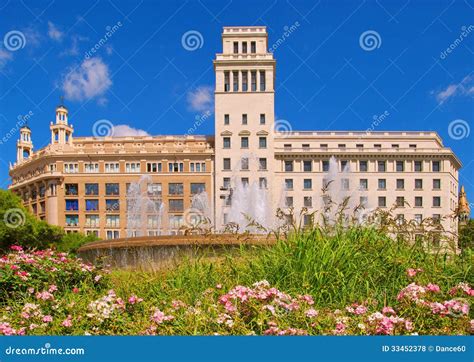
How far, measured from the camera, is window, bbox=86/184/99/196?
6125cm

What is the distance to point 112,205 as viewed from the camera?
6044cm

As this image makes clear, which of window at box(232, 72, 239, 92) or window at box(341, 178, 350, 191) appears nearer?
window at box(341, 178, 350, 191)

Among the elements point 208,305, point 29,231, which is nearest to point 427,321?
point 208,305

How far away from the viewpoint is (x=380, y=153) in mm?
59281

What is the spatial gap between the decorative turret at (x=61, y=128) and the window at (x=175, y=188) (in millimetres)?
13147

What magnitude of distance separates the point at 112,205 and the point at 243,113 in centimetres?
1756

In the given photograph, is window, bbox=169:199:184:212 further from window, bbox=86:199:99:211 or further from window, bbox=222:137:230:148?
window, bbox=86:199:99:211

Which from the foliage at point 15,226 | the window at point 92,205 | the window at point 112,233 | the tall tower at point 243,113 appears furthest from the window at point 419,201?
the foliage at point 15,226

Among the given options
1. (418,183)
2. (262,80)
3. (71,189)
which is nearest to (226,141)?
(262,80)

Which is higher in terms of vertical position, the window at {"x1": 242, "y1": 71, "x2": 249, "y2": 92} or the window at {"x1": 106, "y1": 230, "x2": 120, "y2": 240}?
the window at {"x1": 242, "y1": 71, "x2": 249, "y2": 92}

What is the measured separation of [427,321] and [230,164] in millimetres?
53896

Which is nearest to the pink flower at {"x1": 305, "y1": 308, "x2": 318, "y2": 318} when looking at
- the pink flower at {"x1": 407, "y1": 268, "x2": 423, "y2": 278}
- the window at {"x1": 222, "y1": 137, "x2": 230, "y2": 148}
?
the pink flower at {"x1": 407, "y1": 268, "x2": 423, "y2": 278}

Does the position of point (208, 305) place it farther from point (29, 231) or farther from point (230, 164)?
point (230, 164)

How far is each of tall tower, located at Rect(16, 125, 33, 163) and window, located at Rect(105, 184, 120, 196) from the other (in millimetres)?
10180
